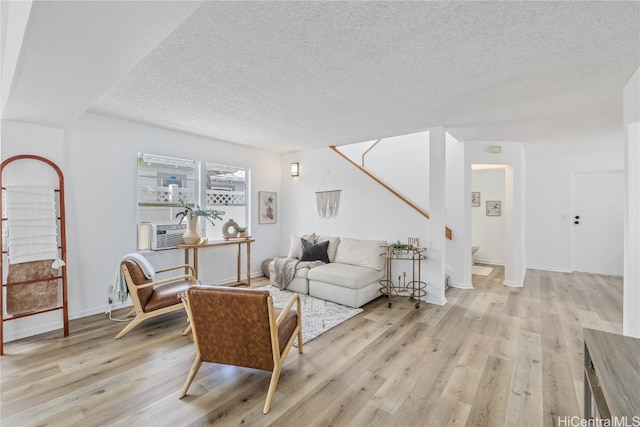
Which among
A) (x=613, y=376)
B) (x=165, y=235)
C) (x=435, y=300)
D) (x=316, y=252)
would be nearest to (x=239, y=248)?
(x=165, y=235)

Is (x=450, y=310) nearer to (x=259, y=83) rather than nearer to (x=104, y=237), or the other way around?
(x=259, y=83)

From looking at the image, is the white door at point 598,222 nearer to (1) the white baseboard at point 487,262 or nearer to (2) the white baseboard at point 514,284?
(1) the white baseboard at point 487,262

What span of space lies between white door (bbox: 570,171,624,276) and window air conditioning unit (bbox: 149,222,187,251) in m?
7.58

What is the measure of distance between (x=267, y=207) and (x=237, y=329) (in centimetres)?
384

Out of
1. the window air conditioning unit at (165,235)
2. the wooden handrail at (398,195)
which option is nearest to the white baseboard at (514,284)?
the wooden handrail at (398,195)

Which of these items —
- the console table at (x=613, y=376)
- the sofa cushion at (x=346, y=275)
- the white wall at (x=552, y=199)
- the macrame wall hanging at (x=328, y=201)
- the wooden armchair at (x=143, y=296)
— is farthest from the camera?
the white wall at (x=552, y=199)

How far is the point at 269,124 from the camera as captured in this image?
3.86 meters

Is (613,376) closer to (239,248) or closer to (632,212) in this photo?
(632,212)

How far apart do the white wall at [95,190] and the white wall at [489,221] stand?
671 cm

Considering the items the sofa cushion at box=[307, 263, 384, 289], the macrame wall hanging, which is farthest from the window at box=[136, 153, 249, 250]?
the sofa cushion at box=[307, 263, 384, 289]

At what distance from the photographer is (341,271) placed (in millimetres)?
4008

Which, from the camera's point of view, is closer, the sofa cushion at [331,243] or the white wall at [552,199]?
the sofa cushion at [331,243]

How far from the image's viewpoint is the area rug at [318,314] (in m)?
3.06

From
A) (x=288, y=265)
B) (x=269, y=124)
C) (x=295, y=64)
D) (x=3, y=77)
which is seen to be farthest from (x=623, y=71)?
(x=3, y=77)
